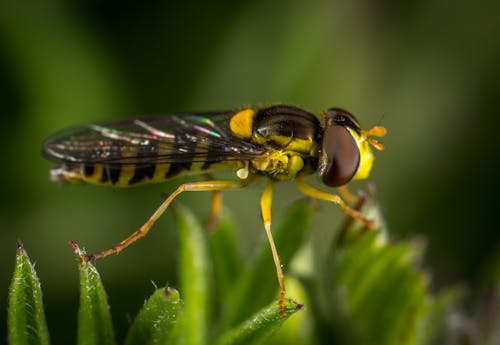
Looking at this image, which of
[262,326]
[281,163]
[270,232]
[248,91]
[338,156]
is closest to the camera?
[262,326]

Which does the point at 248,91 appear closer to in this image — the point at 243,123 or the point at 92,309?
the point at 243,123

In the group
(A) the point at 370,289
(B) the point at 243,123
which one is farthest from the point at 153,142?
(A) the point at 370,289

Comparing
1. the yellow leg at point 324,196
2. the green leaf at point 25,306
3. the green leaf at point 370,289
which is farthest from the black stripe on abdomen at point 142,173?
the green leaf at point 25,306

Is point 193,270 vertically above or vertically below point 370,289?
below

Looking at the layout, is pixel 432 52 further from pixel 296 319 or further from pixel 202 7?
pixel 296 319

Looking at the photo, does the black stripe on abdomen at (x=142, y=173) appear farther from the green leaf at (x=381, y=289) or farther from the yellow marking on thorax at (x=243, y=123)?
the green leaf at (x=381, y=289)

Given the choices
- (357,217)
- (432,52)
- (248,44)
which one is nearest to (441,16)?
(432,52)

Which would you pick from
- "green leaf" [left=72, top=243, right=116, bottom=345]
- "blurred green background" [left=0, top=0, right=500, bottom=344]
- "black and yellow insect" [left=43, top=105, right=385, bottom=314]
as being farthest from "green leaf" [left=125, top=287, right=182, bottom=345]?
"blurred green background" [left=0, top=0, right=500, bottom=344]

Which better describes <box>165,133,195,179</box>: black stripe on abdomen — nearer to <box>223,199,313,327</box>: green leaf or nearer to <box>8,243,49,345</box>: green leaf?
<box>223,199,313,327</box>: green leaf
